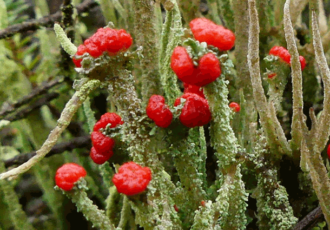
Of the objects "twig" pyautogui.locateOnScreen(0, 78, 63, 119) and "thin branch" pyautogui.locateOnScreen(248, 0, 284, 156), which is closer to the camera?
"thin branch" pyautogui.locateOnScreen(248, 0, 284, 156)

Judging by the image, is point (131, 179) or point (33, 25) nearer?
point (131, 179)

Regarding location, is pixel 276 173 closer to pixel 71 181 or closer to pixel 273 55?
pixel 273 55

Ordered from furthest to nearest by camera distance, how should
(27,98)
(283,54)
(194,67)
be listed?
(27,98) < (283,54) < (194,67)

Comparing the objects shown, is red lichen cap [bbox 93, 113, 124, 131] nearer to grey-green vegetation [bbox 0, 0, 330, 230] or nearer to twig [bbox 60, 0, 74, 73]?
grey-green vegetation [bbox 0, 0, 330, 230]

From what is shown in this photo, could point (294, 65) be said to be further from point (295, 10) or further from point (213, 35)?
point (295, 10)

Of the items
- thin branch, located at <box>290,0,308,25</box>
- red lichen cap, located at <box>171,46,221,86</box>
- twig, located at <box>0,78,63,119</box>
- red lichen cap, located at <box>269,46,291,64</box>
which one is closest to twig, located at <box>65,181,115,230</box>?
red lichen cap, located at <box>171,46,221,86</box>

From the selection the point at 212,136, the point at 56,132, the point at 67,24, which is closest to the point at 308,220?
the point at 212,136

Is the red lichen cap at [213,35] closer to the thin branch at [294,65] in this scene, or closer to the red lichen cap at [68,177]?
the thin branch at [294,65]
